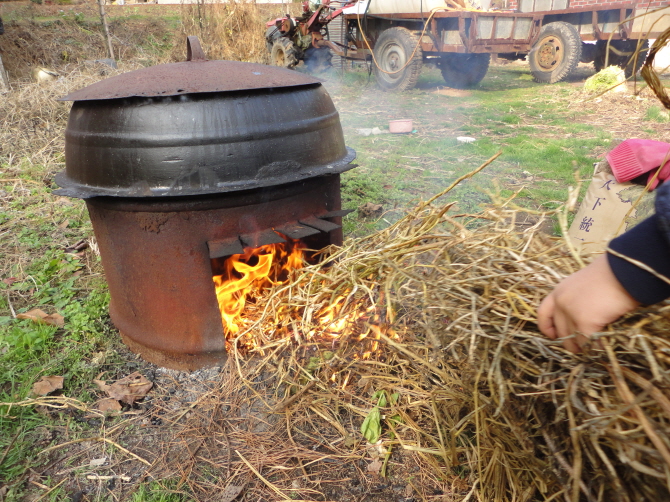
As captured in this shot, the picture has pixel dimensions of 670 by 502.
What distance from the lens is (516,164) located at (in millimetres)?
6301

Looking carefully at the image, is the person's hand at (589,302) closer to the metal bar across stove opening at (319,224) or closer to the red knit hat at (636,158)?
the metal bar across stove opening at (319,224)

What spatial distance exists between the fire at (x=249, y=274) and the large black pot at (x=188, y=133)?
0.61 metres

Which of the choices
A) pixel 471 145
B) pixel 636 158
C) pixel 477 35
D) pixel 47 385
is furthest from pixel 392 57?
pixel 47 385

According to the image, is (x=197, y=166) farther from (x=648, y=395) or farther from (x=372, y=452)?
(x=648, y=395)

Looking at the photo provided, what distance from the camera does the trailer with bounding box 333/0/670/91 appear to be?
10.8 meters

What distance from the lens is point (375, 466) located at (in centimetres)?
212

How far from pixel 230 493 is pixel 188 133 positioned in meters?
1.65

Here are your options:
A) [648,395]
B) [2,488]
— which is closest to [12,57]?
[2,488]

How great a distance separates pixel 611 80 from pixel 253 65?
32.2 ft

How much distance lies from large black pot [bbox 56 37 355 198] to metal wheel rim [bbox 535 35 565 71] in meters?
11.8

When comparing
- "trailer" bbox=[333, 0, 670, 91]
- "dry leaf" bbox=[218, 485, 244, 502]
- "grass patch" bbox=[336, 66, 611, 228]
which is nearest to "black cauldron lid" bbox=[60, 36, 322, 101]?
"grass patch" bbox=[336, 66, 611, 228]

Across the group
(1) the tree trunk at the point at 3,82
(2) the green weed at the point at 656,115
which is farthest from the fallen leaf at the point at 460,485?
(1) the tree trunk at the point at 3,82

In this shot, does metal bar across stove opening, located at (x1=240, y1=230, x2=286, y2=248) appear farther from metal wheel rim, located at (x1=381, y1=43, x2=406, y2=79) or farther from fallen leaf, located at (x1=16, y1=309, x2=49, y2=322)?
metal wheel rim, located at (x1=381, y1=43, x2=406, y2=79)

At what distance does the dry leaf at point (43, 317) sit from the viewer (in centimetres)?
315
